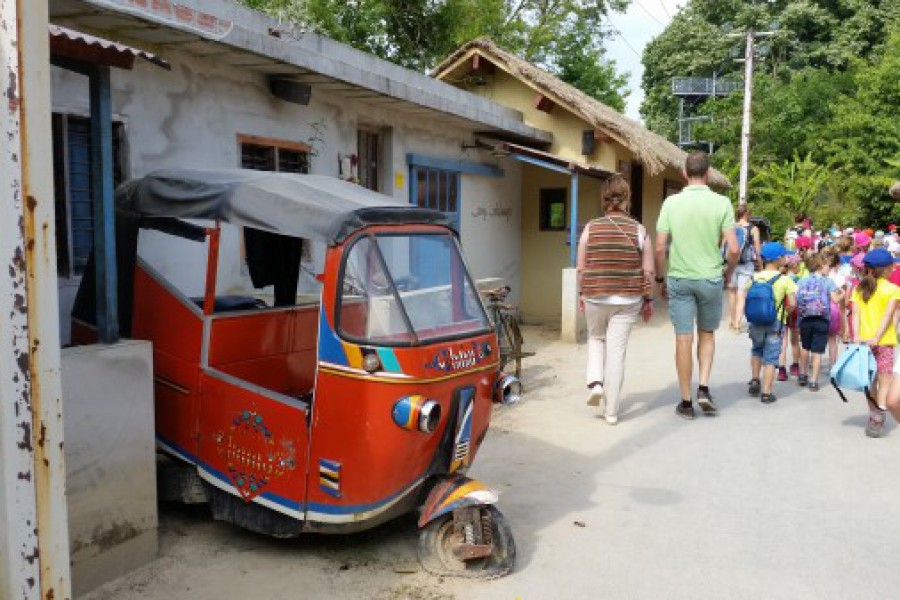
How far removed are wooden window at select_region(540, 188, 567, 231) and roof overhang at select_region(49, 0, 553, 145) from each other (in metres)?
2.76

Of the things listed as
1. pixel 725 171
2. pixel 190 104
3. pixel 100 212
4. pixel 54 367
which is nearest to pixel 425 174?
pixel 190 104

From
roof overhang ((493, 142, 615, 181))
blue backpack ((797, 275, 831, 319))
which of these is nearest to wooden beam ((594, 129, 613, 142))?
roof overhang ((493, 142, 615, 181))

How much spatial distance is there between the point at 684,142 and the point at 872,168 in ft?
49.1

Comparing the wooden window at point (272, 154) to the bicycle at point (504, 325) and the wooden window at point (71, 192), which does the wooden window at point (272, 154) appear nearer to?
the wooden window at point (71, 192)

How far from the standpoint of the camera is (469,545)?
12.2ft

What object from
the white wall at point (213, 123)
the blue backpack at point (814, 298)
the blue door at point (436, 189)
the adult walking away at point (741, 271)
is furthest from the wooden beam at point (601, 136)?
the blue backpack at point (814, 298)

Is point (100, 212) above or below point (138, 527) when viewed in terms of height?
above

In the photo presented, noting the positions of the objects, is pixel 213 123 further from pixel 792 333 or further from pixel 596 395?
pixel 792 333

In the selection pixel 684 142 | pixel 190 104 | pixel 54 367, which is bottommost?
pixel 54 367

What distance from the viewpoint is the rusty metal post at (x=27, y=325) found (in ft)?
7.06

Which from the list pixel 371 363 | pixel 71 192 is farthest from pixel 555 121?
pixel 371 363

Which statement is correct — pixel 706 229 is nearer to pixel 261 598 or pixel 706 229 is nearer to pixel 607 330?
pixel 607 330

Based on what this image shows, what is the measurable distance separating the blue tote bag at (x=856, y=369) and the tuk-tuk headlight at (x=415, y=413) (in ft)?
12.2

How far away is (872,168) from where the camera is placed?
25.0 metres
